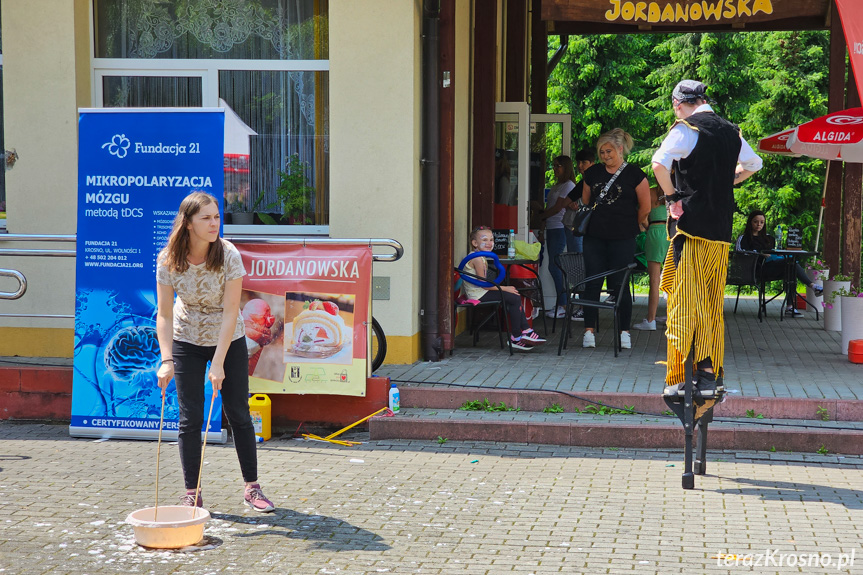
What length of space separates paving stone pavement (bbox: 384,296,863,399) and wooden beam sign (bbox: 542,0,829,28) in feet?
9.93

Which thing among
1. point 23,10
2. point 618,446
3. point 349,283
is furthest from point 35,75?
point 618,446

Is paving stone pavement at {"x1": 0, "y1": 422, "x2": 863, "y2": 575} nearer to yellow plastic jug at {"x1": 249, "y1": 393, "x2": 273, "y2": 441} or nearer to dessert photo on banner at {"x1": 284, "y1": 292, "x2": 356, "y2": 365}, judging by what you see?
yellow plastic jug at {"x1": 249, "y1": 393, "x2": 273, "y2": 441}

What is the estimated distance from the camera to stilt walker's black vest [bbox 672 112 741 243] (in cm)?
554

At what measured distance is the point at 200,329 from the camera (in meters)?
5.09

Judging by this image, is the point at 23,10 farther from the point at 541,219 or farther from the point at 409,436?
the point at 541,219

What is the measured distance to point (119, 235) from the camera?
272 inches

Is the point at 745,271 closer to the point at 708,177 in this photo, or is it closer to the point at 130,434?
the point at 708,177

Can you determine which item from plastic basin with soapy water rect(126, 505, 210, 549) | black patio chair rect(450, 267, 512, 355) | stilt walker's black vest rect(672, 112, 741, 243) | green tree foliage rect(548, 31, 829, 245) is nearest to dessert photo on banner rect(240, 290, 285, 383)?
black patio chair rect(450, 267, 512, 355)

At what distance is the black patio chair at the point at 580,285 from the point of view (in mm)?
9109

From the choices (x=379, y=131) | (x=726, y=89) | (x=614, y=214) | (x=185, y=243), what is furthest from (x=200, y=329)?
(x=726, y=89)

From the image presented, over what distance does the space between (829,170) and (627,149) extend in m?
4.57

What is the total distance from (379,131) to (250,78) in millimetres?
1445

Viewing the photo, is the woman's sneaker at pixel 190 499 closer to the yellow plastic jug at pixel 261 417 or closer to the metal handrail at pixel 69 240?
the yellow plastic jug at pixel 261 417

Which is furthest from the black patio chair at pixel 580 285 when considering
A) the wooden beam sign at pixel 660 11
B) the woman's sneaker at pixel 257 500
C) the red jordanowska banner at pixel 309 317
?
the woman's sneaker at pixel 257 500
